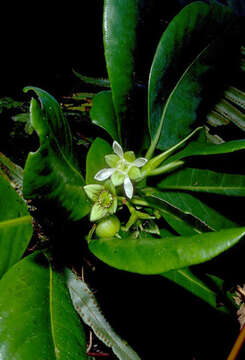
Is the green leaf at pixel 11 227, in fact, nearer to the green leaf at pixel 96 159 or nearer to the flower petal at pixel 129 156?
the green leaf at pixel 96 159

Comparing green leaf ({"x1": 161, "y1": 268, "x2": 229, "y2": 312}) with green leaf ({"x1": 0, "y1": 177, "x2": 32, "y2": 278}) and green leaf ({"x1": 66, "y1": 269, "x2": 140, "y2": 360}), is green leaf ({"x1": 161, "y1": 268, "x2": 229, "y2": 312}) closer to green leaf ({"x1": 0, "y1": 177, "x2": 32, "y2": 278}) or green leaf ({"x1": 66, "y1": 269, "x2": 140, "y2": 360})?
green leaf ({"x1": 66, "y1": 269, "x2": 140, "y2": 360})

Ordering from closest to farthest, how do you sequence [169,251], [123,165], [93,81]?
[169,251]
[123,165]
[93,81]

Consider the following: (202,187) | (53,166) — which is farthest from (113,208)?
(202,187)

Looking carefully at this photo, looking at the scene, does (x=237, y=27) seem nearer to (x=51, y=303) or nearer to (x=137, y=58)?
(x=137, y=58)

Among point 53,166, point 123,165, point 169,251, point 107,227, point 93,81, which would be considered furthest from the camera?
point 93,81

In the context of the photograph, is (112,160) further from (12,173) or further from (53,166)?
(12,173)

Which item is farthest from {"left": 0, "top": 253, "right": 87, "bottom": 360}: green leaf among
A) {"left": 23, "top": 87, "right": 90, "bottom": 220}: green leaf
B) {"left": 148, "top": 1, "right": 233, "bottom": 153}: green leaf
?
{"left": 148, "top": 1, "right": 233, "bottom": 153}: green leaf

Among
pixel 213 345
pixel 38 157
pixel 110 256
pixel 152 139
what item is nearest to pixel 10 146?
pixel 152 139

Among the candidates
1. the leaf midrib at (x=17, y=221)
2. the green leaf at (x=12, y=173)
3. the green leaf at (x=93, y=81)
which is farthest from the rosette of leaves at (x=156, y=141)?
the green leaf at (x=93, y=81)
